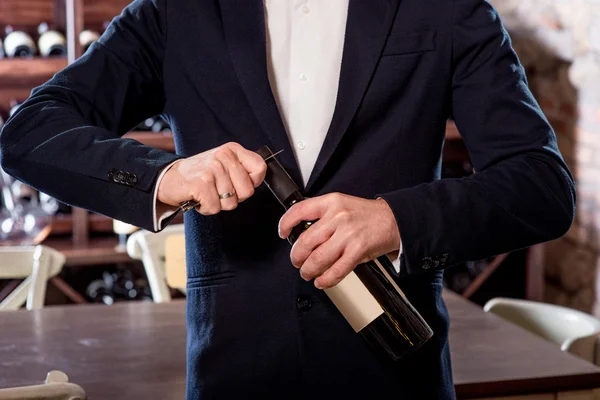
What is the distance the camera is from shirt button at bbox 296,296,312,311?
1.07 meters

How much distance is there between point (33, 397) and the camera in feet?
3.80

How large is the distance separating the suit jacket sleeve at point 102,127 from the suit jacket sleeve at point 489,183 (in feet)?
0.96

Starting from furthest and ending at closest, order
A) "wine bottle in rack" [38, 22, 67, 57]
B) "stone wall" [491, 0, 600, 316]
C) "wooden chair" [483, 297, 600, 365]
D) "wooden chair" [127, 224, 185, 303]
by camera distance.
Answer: "wine bottle in rack" [38, 22, 67, 57] < "stone wall" [491, 0, 600, 316] < "wooden chair" [127, 224, 185, 303] < "wooden chair" [483, 297, 600, 365]

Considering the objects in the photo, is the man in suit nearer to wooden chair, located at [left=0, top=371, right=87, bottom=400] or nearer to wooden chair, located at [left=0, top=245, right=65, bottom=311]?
wooden chair, located at [left=0, top=371, right=87, bottom=400]

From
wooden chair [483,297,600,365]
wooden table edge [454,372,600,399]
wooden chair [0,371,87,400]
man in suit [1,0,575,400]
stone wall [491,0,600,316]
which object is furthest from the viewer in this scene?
stone wall [491,0,600,316]

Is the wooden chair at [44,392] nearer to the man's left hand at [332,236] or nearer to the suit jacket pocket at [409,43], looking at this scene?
the man's left hand at [332,236]

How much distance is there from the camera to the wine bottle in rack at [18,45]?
3.65 meters

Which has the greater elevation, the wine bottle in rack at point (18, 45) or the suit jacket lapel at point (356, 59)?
the wine bottle in rack at point (18, 45)

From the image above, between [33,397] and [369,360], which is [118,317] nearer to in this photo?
[33,397]

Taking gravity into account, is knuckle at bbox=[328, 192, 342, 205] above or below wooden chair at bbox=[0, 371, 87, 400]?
above

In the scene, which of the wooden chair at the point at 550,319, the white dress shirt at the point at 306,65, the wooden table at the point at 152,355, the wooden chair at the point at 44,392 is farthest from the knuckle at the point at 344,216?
the wooden chair at the point at 550,319

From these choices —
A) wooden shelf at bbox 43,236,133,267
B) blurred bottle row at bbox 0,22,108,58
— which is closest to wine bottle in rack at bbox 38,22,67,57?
blurred bottle row at bbox 0,22,108,58

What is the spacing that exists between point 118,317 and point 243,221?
1.25m

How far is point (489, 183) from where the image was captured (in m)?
0.95
